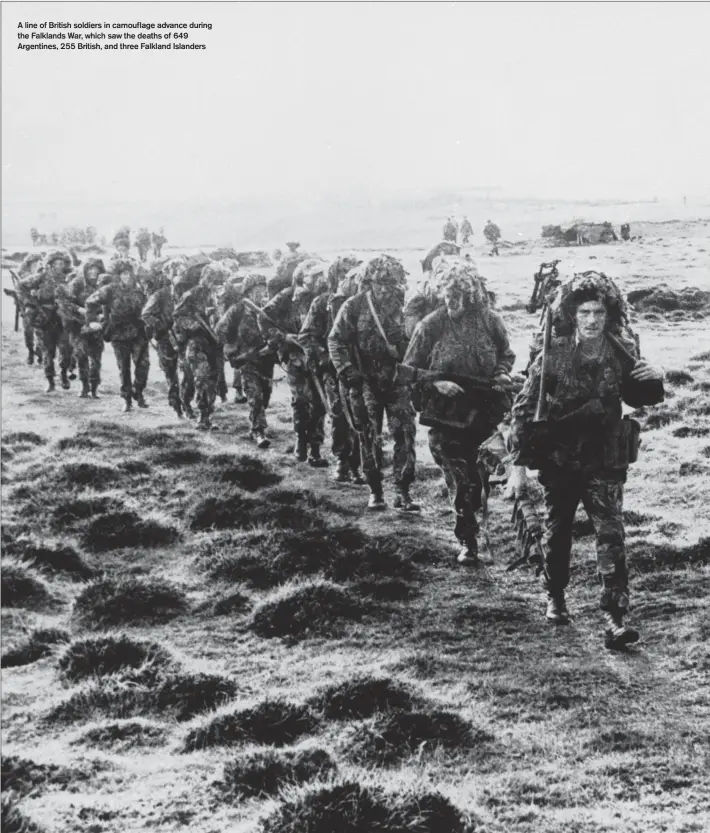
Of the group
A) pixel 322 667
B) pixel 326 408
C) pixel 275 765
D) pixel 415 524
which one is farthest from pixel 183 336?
pixel 275 765

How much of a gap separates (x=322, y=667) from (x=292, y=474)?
5552 millimetres

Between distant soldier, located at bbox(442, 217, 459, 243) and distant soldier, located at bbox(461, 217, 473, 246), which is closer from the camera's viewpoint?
distant soldier, located at bbox(461, 217, 473, 246)

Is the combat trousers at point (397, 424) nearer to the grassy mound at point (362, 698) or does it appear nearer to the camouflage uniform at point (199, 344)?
the grassy mound at point (362, 698)

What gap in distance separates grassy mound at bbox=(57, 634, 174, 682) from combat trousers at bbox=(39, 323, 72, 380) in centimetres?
1244

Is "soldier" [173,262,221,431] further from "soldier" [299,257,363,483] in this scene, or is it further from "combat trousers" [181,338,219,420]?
"soldier" [299,257,363,483]

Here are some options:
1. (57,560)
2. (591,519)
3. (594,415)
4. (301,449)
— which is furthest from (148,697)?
(301,449)

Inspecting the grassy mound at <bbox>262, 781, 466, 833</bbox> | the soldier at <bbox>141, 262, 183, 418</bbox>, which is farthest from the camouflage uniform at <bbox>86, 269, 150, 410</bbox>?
the grassy mound at <bbox>262, 781, 466, 833</bbox>

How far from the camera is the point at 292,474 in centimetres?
1179

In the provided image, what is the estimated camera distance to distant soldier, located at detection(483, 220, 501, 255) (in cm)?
1202

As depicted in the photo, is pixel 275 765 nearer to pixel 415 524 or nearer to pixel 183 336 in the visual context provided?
pixel 415 524

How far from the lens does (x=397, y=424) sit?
10008 millimetres

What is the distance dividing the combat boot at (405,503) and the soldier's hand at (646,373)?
3.97 metres

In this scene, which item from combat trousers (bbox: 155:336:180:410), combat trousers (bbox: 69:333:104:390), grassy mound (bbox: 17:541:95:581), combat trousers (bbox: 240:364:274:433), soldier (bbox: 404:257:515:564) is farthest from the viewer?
combat trousers (bbox: 69:333:104:390)

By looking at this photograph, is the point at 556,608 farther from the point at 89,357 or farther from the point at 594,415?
the point at 89,357
